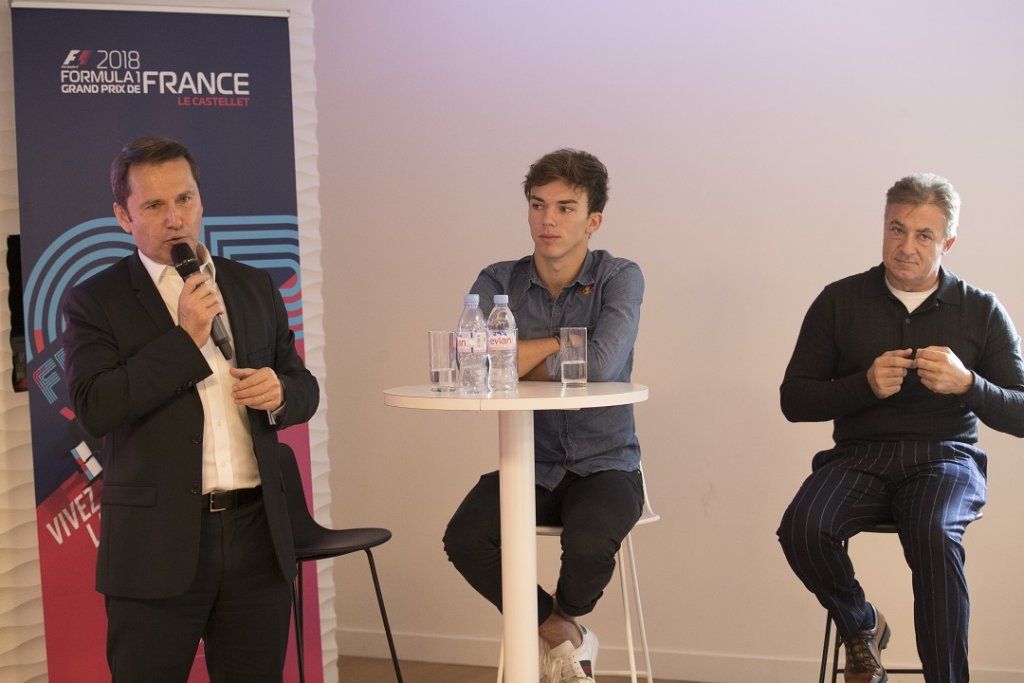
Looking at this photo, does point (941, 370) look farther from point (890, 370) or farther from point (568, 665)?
point (568, 665)

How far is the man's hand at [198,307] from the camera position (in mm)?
2127

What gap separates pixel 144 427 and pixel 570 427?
1.18 meters

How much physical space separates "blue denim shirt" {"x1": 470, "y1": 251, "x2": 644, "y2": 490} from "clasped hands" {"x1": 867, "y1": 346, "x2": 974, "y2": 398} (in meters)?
0.66

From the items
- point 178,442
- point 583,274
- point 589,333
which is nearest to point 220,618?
point 178,442

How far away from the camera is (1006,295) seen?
3.59 metres

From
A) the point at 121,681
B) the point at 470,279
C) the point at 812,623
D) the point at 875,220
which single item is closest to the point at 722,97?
the point at 875,220

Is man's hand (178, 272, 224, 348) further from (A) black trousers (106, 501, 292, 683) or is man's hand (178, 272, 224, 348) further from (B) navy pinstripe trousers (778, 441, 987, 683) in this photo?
(B) navy pinstripe trousers (778, 441, 987, 683)

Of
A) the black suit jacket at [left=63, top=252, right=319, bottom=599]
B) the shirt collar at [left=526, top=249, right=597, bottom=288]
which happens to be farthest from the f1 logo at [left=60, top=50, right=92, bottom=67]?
the shirt collar at [left=526, top=249, right=597, bottom=288]

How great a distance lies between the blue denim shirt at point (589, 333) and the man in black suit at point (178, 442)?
31.8 inches

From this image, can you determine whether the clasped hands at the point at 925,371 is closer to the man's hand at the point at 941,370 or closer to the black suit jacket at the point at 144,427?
the man's hand at the point at 941,370

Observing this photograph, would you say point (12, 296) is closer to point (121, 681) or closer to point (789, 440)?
point (121, 681)

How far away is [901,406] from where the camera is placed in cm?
296

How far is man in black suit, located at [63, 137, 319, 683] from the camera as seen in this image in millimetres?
2135

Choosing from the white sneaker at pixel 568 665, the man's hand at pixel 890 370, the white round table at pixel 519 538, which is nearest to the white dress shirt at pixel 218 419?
the white round table at pixel 519 538
